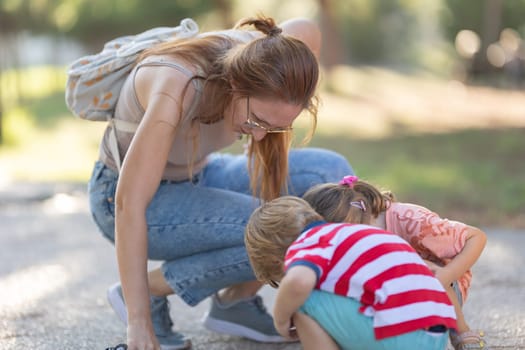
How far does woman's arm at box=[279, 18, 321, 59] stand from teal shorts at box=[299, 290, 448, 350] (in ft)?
3.97

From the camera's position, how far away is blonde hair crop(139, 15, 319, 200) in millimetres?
2166

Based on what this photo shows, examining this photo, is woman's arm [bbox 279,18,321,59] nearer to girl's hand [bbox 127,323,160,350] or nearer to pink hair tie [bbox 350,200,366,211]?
pink hair tie [bbox 350,200,366,211]

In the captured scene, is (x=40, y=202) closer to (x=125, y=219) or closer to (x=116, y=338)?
(x=116, y=338)

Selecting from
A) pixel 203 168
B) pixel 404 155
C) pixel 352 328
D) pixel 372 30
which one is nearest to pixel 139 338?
pixel 352 328

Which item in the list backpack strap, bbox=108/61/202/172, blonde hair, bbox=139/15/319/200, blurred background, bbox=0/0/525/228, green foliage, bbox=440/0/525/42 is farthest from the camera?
green foliage, bbox=440/0/525/42

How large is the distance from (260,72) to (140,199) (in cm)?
50

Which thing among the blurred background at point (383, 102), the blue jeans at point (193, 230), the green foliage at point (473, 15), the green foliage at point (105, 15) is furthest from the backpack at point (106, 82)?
the green foliage at point (105, 15)

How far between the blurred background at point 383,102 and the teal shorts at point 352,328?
3.63 ft

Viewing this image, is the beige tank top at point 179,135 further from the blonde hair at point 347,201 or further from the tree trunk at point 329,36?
the tree trunk at point 329,36

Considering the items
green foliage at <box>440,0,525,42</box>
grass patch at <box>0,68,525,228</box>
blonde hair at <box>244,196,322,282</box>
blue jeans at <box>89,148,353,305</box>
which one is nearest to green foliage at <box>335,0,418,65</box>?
green foliage at <box>440,0,525,42</box>

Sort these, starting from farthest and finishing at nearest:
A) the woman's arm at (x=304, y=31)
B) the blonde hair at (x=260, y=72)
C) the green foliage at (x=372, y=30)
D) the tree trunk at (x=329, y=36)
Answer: the green foliage at (x=372, y=30) < the tree trunk at (x=329, y=36) < the woman's arm at (x=304, y=31) < the blonde hair at (x=260, y=72)

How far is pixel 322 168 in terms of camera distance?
2.70 meters

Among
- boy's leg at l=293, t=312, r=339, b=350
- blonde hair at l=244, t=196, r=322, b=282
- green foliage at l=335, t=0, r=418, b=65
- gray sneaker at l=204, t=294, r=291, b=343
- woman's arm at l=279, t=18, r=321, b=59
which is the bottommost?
green foliage at l=335, t=0, r=418, b=65

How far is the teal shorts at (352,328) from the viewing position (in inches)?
72.6
